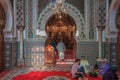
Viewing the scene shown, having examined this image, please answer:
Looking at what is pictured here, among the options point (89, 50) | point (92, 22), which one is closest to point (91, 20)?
point (92, 22)

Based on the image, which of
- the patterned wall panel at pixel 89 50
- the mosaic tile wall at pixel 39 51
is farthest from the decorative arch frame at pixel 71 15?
the mosaic tile wall at pixel 39 51

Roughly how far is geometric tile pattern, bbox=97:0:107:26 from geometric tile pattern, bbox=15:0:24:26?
2.79m

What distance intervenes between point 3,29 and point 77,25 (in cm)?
282

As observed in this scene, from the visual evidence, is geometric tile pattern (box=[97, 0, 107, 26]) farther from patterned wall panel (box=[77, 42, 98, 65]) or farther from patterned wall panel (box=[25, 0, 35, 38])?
patterned wall panel (box=[25, 0, 35, 38])

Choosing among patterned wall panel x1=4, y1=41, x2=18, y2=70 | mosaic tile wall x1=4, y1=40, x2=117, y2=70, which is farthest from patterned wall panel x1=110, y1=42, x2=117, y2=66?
patterned wall panel x1=4, y1=41, x2=18, y2=70

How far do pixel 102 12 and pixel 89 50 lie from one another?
62.1 inches

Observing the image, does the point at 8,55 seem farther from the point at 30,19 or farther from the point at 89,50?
the point at 89,50

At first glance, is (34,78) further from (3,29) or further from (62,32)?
(62,32)

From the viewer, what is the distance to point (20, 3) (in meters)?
8.37

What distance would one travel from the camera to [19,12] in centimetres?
834

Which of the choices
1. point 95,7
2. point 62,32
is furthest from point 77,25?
point 62,32

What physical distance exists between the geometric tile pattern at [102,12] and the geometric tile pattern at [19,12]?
2794mm

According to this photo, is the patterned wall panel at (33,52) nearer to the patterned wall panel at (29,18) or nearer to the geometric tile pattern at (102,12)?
the patterned wall panel at (29,18)

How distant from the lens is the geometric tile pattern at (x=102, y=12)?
7.97 m
